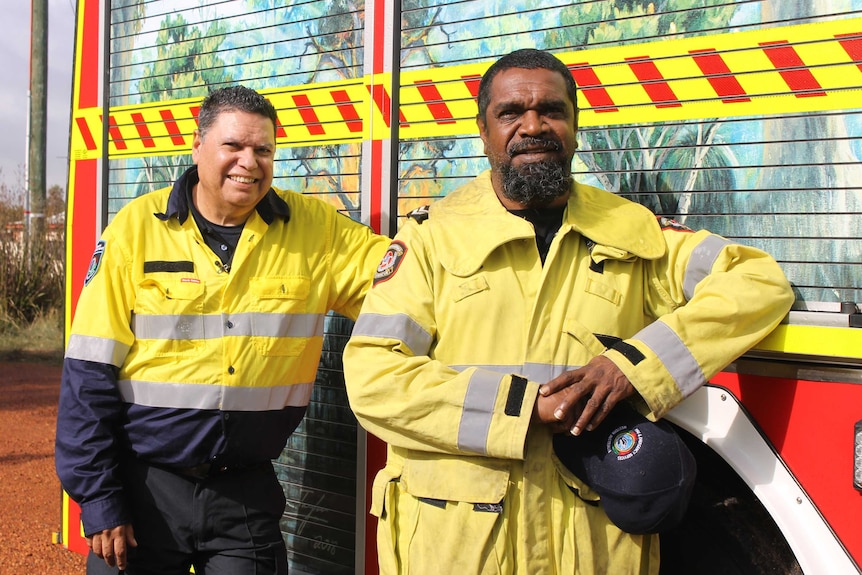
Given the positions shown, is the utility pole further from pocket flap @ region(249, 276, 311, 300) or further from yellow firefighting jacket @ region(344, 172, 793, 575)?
yellow firefighting jacket @ region(344, 172, 793, 575)

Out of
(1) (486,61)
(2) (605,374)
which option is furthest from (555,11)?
(2) (605,374)

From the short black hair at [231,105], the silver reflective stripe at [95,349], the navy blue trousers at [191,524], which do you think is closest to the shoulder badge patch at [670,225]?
the short black hair at [231,105]

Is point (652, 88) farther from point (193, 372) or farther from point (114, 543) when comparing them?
point (114, 543)

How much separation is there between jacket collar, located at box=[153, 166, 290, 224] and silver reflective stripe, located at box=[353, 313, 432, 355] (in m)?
0.70

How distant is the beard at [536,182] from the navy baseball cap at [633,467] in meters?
0.55

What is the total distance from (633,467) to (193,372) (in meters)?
1.26

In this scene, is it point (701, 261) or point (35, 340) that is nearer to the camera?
point (701, 261)

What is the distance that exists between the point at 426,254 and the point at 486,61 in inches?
30.8

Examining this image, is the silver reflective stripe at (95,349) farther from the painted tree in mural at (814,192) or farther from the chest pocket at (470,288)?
the painted tree in mural at (814,192)

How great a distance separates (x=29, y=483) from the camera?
5645 mm

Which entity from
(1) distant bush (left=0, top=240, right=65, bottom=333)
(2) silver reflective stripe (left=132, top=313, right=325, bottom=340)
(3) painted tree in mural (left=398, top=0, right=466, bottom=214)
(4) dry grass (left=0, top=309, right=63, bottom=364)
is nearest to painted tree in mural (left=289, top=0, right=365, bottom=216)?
(3) painted tree in mural (left=398, top=0, right=466, bottom=214)

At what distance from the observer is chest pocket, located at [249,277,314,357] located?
7.75ft

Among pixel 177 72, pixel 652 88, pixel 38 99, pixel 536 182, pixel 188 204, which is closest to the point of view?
pixel 536 182

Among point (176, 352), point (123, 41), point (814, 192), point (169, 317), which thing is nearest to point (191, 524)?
point (176, 352)
